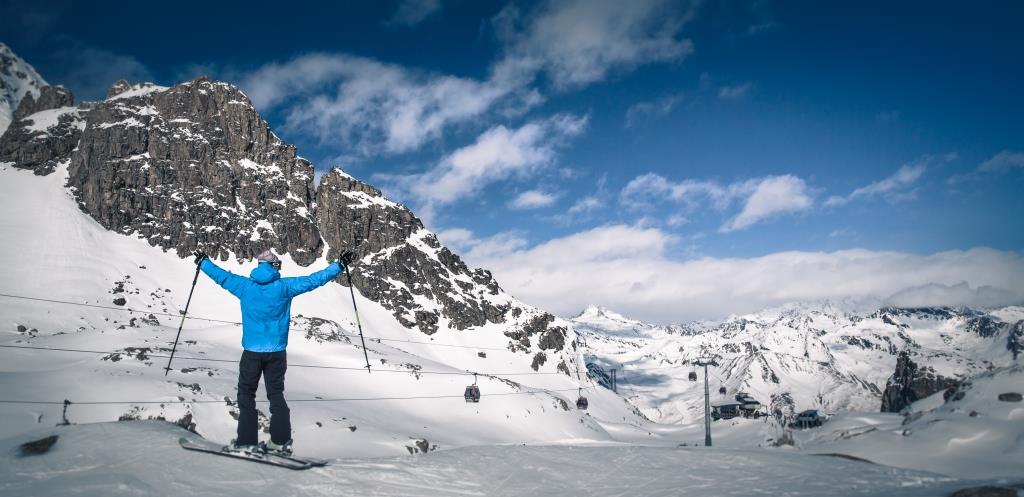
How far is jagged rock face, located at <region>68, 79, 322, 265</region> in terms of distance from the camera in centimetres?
13475

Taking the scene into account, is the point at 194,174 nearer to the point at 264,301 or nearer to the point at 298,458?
the point at 264,301

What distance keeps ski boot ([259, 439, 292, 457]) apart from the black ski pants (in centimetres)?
7

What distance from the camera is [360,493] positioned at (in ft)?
23.9

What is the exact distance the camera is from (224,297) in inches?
4665

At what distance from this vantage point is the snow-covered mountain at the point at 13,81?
542 ft

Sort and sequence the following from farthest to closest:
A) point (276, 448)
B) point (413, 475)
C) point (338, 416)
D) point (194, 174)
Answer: point (194, 174), point (338, 416), point (276, 448), point (413, 475)

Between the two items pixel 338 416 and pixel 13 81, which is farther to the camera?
pixel 13 81

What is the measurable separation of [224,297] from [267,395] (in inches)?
4903

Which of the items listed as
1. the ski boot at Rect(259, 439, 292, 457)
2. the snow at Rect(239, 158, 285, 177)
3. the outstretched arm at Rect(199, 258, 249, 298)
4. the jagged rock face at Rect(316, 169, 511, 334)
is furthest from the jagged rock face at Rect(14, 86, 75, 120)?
the ski boot at Rect(259, 439, 292, 457)

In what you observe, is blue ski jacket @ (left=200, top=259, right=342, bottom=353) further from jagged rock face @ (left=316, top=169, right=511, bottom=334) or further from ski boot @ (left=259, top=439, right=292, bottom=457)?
jagged rock face @ (left=316, top=169, right=511, bottom=334)

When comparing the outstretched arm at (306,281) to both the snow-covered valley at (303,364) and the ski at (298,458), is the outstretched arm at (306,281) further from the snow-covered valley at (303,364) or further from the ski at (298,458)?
the snow-covered valley at (303,364)

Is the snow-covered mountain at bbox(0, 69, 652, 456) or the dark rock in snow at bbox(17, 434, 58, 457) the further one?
the snow-covered mountain at bbox(0, 69, 652, 456)

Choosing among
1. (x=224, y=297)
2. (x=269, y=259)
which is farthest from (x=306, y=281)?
(x=224, y=297)

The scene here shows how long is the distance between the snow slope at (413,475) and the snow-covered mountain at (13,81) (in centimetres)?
21160
